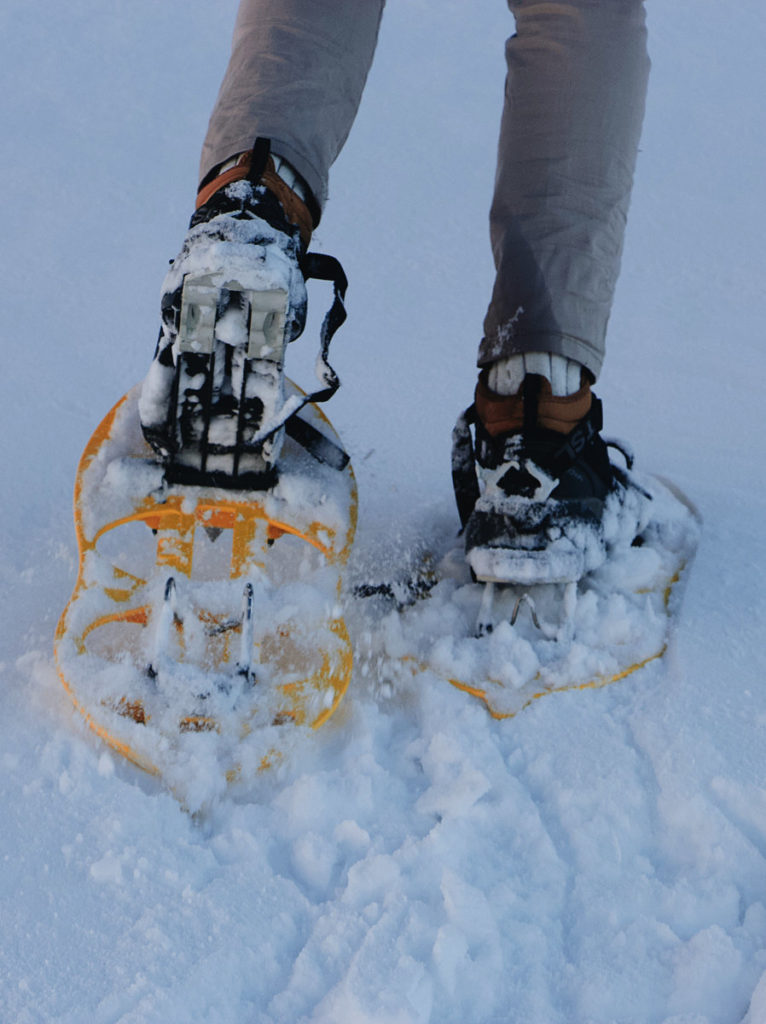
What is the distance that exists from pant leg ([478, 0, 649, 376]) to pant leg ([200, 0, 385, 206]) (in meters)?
0.27

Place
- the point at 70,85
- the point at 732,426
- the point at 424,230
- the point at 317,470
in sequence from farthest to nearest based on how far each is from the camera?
the point at 70,85 < the point at 424,230 < the point at 732,426 < the point at 317,470

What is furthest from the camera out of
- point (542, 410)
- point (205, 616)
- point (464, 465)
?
point (464, 465)

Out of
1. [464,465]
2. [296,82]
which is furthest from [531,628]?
[296,82]

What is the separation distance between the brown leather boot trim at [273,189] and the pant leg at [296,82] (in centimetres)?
4

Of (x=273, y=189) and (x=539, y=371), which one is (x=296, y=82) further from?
(x=539, y=371)

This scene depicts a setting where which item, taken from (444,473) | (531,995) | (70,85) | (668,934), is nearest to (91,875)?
(531,995)

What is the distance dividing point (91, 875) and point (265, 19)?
4.11ft

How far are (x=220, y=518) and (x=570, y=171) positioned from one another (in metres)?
Answer: 0.72

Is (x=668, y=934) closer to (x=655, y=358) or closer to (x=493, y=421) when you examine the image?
(x=493, y=421)

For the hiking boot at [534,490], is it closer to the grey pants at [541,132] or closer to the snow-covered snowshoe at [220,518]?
the grey pants at [541,132]

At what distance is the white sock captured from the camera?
1576 millimetres

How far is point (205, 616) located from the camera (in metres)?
1.44

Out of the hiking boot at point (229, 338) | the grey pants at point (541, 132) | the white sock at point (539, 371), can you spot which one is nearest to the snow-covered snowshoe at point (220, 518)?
the hiking boot at point (229, 338)

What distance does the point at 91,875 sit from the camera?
111 centimetres
